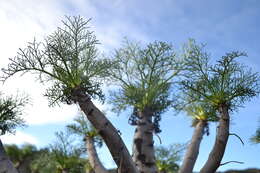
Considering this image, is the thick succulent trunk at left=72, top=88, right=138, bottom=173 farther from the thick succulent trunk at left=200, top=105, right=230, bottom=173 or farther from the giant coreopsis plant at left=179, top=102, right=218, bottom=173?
the giant coreopsis plant at left=179, top=102, right=218, bottom=173

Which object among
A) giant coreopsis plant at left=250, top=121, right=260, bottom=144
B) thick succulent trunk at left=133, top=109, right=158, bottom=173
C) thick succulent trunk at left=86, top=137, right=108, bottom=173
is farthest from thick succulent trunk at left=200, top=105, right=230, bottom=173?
giant coreopsis plant at left=250, top=121, right=260, bottom=144

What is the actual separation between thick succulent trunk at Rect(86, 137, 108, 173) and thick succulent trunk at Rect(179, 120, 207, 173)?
53.9 inches

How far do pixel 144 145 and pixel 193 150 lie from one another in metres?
0.91

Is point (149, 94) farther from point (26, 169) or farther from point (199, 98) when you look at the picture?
point (26, 169)

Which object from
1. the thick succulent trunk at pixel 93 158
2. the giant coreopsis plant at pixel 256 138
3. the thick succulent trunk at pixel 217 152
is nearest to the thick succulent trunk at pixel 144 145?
the thick succulent trunk at pixel 217 152

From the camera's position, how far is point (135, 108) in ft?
15.1

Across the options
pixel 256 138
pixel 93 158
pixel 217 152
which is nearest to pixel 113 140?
pixel 217 152

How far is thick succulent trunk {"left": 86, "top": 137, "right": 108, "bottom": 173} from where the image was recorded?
193 inches

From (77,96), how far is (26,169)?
21807 mm

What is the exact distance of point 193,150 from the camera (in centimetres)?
441

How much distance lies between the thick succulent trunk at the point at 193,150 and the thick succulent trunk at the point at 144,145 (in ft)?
1.75

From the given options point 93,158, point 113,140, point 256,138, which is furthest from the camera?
point 256,138

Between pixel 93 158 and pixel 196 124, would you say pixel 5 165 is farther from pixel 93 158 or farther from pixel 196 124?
pixel 196 124

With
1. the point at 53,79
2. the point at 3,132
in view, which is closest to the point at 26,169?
the point at 3,132
